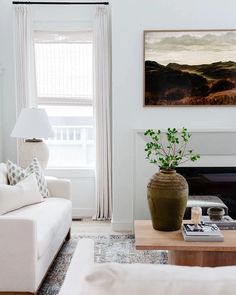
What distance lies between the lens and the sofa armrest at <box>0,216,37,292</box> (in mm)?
2416

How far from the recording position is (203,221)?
9.20 ft

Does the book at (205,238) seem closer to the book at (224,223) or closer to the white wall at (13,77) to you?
the book at (224,223)

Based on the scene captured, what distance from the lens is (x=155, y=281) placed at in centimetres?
80

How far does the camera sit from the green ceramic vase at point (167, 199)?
2.54 meters

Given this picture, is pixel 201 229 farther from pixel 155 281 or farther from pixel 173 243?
pixel 155 281

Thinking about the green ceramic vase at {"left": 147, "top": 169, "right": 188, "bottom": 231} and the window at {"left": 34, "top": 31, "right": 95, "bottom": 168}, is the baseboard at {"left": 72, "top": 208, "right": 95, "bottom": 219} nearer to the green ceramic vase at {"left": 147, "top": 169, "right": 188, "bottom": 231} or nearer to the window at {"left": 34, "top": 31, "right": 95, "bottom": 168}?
the window at {"left": 34, "top": 31, "right": 95, "bottom": 168}

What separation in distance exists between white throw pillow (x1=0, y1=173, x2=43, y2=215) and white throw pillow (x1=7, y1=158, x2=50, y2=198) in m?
0.13

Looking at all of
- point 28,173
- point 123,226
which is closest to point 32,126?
point 28,173

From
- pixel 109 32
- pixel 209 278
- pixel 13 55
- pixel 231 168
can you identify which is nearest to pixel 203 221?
pixel 231 168

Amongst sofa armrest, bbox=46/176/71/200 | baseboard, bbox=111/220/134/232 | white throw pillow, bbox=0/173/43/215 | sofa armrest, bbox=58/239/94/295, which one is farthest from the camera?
baseboard, bbox=111/220/134/232

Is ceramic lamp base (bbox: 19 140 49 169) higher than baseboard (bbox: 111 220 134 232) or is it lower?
higher

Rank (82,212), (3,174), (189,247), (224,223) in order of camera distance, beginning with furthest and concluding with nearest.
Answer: (82,212), (3,174), (224,223), (189,247)

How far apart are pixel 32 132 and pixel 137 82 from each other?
1221 mm

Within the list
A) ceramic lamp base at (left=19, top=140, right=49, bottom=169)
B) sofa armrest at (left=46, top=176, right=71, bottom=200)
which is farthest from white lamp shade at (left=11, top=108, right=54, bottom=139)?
sofa armrest at (left=46, top=176, right=71, bottom=200)
